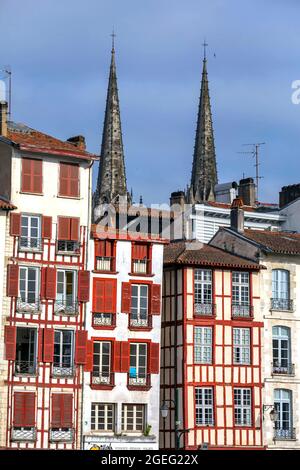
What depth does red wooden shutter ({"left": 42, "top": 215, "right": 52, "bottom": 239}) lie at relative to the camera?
54.5 meters

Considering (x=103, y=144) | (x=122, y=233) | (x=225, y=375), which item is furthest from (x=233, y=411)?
(x=103, y=144)

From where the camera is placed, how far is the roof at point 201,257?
56.8 m

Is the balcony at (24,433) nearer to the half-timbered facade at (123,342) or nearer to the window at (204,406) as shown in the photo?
the half-timbered facade at (123,342)

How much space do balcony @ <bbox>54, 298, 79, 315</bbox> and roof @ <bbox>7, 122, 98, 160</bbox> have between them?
629 centimetres


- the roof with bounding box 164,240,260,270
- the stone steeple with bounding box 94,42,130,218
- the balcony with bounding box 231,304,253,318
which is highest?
the stone steeple with bounding box 94,42,130,218

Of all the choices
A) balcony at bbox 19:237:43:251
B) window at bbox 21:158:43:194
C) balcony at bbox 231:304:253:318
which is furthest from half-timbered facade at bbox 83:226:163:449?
balcony at bbox 231:304:253:318

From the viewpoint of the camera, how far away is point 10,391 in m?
52.4

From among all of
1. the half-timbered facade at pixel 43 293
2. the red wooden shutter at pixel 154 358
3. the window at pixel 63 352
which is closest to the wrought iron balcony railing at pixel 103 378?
the half-timbered facade at pixel 43 293

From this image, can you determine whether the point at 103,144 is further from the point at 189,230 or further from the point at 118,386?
the point at 118,386

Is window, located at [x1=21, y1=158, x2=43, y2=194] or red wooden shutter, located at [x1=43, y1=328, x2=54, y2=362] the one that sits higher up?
window, located at [x1=21, y1=158, x2=43, y2=194]

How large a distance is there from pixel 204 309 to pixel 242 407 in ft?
15.0

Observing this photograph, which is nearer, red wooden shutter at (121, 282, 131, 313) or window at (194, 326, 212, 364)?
red wooden shutter at (121, 282, 131, 313)

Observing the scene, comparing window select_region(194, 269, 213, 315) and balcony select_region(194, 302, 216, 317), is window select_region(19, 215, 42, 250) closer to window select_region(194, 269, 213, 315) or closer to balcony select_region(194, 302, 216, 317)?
window select_region(194, 269, 213, 315)

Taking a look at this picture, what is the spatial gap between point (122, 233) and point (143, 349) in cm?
507
